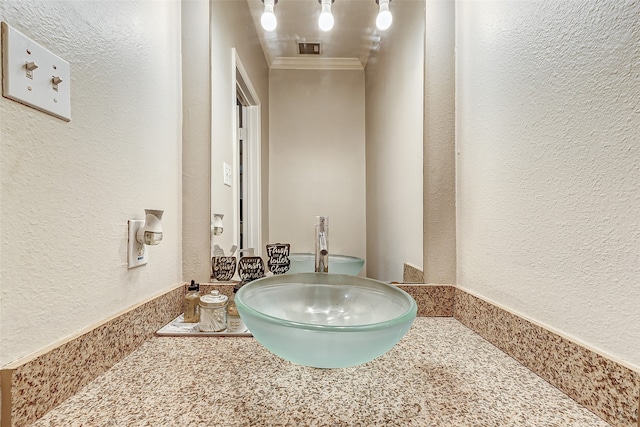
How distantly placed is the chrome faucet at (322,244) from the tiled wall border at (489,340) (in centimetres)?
46

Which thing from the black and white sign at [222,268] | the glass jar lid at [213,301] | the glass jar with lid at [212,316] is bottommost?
the glass jar with lid at [212,316]

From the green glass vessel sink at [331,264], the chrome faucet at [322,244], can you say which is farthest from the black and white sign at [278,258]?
the chrome faucet at [322,244]

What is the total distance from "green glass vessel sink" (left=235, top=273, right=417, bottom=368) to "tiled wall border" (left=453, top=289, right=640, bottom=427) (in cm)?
26

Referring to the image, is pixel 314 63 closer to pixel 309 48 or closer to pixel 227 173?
pixel 309 48

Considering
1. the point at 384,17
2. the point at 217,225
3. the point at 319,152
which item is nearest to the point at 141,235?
the point at 217,225

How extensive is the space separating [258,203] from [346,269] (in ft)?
1.33

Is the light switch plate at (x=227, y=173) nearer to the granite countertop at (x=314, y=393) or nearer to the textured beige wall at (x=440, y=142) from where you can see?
the granite countertop at (x=314, y=393)

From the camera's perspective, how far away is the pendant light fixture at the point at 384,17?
3.41 feet

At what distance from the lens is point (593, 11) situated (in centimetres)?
51

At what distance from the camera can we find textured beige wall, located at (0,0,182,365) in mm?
460

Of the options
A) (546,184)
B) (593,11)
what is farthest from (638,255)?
(593,11)

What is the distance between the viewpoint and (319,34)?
107 cm

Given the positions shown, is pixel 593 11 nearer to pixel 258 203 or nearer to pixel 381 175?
pixel 381 175

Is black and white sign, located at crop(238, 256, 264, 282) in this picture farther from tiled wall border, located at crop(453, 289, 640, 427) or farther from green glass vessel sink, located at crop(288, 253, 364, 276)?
tiled wall border, located at crop(453, 289, 640, 427)
